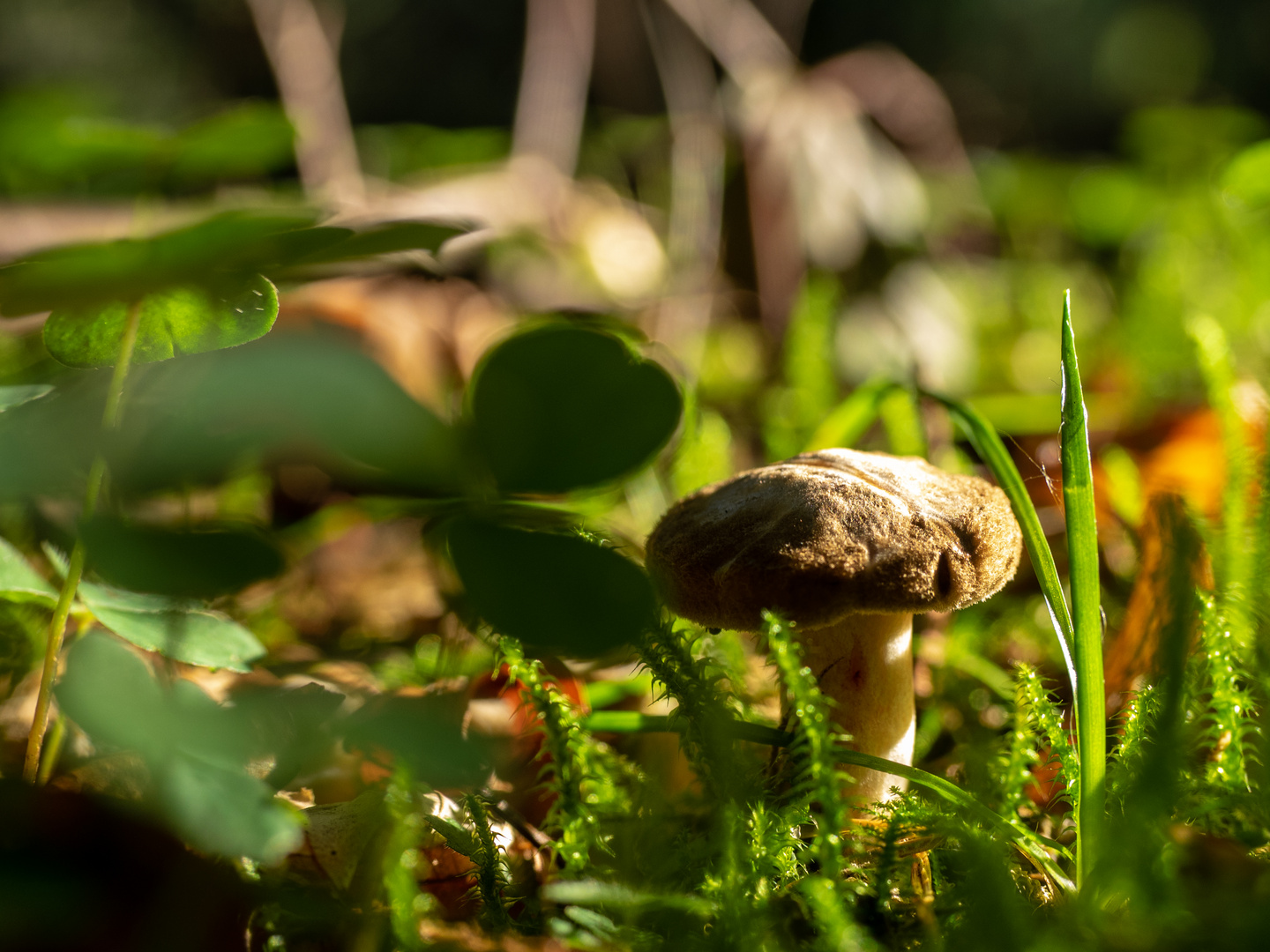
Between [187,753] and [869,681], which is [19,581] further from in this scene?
[869,681]

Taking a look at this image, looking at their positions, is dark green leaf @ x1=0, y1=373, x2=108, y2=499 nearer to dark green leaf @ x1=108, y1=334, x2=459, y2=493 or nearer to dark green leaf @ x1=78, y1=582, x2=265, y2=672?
dark green leaf @ x1=108, y1=334, x2=459, y2=493

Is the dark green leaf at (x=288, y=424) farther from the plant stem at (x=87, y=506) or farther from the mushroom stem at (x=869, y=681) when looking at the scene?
the mushroom stem at (x=869, y=681)

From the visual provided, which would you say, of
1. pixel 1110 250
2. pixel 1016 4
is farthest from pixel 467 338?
pixel 1016 4

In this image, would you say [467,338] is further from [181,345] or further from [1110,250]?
[1110,250]

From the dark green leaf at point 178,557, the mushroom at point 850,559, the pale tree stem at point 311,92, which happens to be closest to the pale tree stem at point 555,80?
the pale tree stem at point 311,92

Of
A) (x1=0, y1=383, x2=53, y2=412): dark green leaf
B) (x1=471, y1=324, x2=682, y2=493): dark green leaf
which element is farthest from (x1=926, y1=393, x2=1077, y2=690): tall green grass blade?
(x1=0, y1=383, x2=53, y2=412): dark green leaf
